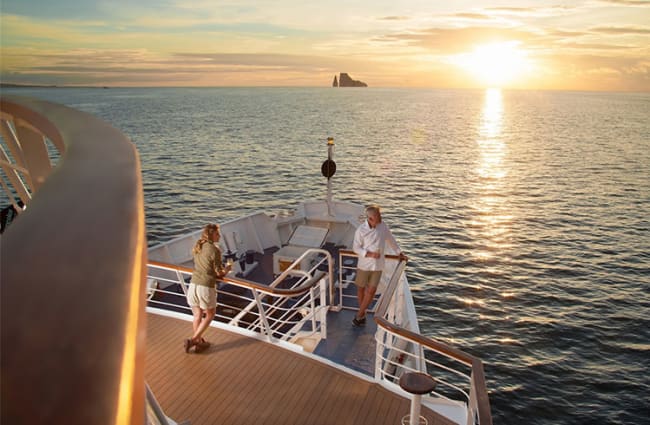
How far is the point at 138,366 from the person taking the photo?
730 mm

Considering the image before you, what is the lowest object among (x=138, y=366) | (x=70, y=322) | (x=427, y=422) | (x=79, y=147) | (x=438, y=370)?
(x=438, y=370)

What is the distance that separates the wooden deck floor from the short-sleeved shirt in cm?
104

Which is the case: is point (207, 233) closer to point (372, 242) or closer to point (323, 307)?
point (323, 307)

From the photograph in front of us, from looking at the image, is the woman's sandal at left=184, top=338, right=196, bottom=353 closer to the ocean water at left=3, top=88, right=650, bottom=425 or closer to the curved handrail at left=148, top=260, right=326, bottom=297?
the curved handrail at left=148, top=260, right=326, bottom=297

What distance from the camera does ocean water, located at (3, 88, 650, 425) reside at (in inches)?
579

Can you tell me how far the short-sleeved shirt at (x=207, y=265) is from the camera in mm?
6629

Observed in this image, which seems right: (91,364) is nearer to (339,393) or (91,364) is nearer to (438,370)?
(339,393)

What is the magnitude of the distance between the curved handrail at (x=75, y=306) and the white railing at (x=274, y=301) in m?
4.90

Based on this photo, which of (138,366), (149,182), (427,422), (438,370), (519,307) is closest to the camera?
(138,366)

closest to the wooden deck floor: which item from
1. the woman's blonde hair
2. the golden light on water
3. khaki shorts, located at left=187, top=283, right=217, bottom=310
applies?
khaki shorts, located at left=187, top=283, right=217, bottom=310

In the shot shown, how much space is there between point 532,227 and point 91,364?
30050 millimetres

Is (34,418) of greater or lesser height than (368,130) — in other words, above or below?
above

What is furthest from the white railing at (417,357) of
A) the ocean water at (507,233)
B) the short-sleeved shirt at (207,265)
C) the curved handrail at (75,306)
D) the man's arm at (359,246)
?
the ocean water at (507,233)

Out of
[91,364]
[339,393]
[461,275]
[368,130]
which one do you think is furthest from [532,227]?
[368,130]
